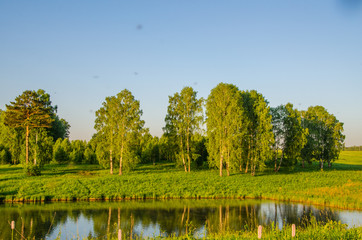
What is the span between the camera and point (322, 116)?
70750mm

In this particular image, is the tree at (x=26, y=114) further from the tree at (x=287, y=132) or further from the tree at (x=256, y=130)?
the tree at (x=287, y=132)

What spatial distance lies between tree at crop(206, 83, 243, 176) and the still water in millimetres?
15011

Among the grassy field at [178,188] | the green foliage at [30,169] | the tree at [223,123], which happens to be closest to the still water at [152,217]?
the grassy field at [178,188]

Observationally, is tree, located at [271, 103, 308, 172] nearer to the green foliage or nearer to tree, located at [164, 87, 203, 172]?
tree, located at [164, 87, 203, 172]

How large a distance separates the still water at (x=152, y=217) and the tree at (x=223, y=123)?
591 inches

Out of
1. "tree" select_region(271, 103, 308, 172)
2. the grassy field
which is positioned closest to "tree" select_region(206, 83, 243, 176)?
the grassy field

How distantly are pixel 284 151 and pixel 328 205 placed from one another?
1050 inches

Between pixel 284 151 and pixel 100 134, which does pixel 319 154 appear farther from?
pixel 100 134

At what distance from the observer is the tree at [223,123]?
49.2 metres

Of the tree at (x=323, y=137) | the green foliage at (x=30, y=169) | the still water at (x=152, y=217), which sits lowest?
the still water at (x=152, y=217)

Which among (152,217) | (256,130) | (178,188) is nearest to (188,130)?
(256,130)

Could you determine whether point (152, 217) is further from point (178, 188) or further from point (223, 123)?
point (223, 123)

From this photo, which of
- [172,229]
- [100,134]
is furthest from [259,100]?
[172,229]

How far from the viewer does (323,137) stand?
2739 inches
